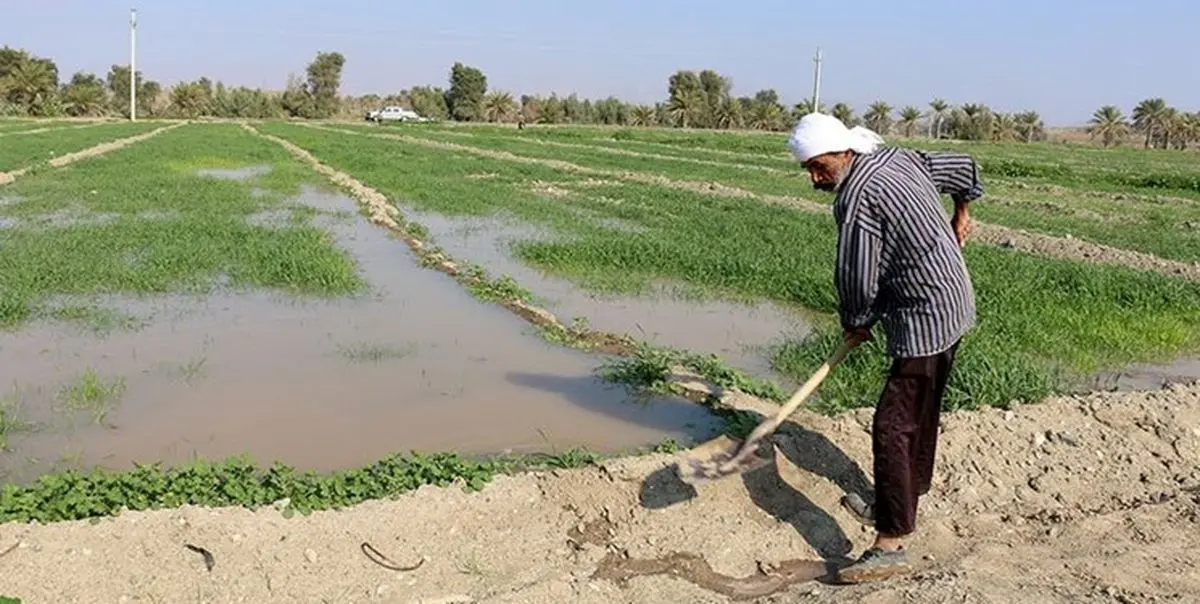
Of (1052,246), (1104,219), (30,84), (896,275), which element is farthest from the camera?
(30,84)

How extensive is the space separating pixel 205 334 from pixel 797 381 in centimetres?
415

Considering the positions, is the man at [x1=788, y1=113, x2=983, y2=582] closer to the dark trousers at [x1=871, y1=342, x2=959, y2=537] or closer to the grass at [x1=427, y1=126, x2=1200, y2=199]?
the dark trousers at [x1=871, y1=342, x2=959, y2=537]

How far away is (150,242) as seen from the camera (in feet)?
33.8

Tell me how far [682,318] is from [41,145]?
24377mm

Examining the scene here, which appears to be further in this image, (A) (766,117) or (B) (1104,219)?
(A) (766,117)

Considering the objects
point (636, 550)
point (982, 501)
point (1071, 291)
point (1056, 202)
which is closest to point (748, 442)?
point (636, 550)

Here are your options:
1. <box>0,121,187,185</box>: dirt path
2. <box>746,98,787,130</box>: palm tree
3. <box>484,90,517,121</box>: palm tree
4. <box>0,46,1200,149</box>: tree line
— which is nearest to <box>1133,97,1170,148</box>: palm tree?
<box>0,46,1200,149</box>: tree line

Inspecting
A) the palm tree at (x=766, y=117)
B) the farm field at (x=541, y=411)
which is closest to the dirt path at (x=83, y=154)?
the farm field at (x=541, y=411)

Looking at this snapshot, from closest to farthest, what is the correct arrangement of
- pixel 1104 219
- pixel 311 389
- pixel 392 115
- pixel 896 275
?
pixel 896 275
pixel 311 389
pixel 1104 219
pixel 392 115

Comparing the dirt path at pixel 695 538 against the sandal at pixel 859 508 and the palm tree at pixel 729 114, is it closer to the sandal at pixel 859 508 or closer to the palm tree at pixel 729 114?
the sandal at pixel 859 508

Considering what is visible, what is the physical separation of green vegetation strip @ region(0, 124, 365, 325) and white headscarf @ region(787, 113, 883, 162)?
583 cm

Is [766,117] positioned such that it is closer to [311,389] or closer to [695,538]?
[311,389]

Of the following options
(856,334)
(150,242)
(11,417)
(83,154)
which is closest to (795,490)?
(856,334)

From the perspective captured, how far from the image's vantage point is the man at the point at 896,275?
10.7 ft
